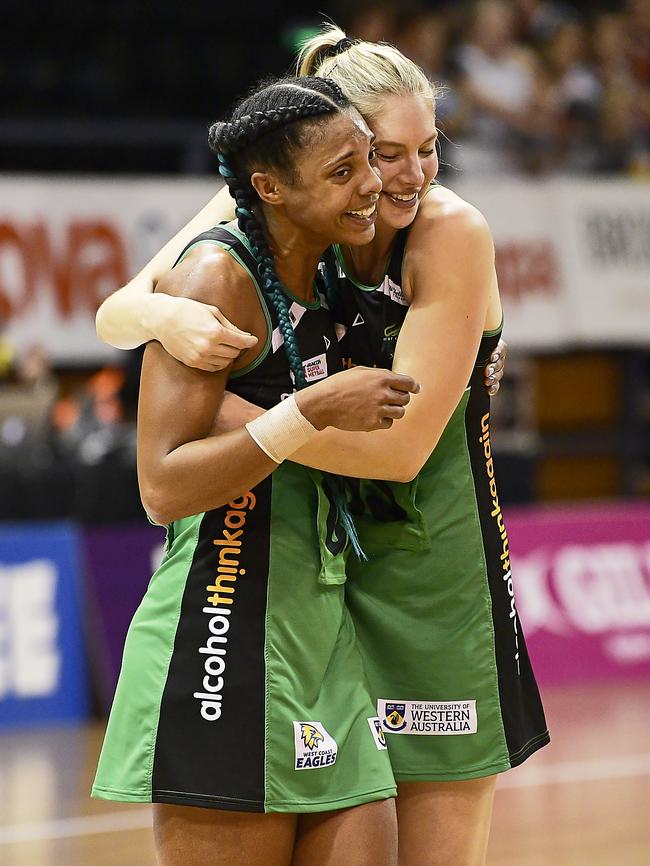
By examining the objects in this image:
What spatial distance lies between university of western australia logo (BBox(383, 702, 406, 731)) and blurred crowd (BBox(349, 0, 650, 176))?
24.9 feet

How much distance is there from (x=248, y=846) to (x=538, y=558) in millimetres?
5423

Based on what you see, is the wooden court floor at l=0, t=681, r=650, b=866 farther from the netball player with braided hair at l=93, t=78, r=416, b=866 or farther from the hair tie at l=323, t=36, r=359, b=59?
the hair tie at l=323, t=36, r=359, b=59

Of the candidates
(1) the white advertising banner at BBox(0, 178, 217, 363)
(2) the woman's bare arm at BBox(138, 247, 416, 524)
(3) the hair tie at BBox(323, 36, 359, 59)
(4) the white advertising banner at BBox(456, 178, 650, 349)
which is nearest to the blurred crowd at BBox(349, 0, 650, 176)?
(4) the white advertising banner at BBox(456, 178, 650, 349)

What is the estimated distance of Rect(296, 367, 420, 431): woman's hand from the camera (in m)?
2.20

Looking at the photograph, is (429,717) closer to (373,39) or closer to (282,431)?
(282,431)

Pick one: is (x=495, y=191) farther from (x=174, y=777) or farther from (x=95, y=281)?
(x=174, y=777)

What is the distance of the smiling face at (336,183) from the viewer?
7.64 feet

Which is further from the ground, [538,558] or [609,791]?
[538,558]

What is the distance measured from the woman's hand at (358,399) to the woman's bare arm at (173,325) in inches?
5.6

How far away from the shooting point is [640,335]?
10.8m

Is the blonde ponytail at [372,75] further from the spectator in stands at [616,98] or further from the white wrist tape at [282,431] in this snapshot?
the spectator in stands at [616,98]

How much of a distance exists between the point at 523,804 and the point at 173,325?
3598 mm

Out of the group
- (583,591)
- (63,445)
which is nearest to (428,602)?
(583,591)

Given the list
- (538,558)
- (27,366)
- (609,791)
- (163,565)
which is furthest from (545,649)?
(163,565)
